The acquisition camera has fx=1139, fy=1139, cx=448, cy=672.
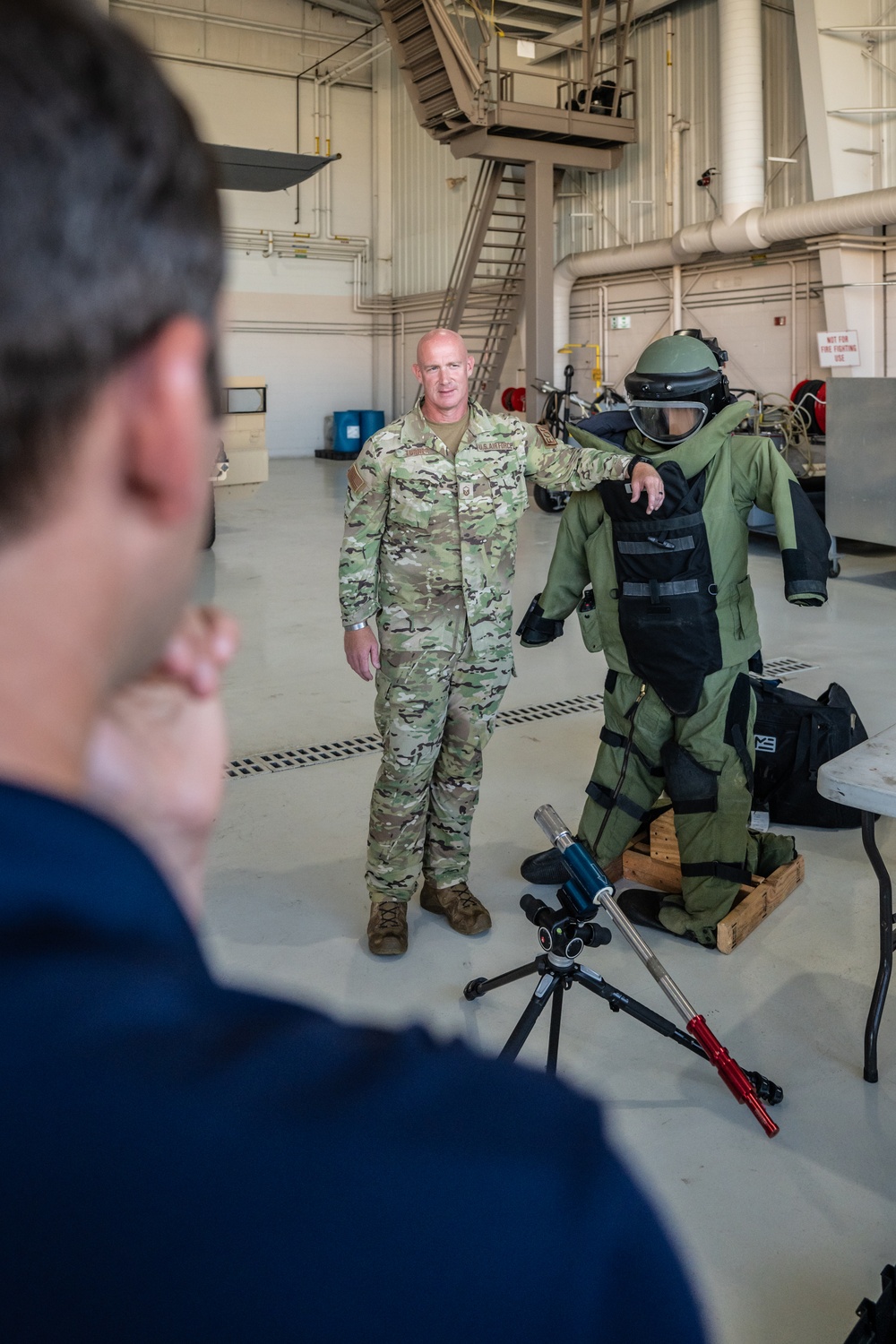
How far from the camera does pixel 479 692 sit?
11.8ft

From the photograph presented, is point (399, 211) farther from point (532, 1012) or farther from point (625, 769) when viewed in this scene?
point (532, 1012)

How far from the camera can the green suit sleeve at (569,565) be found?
3.81m

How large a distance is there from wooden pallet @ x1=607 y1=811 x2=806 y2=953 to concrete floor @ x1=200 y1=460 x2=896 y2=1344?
0.07 m

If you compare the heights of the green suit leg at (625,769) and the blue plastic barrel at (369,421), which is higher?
the blue plastic barrel at (369,421)

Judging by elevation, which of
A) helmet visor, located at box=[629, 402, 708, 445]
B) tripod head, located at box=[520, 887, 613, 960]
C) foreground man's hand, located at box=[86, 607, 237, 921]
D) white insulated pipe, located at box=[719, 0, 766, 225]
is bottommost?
tripod head, located at box=[520, 887, 613, 960]

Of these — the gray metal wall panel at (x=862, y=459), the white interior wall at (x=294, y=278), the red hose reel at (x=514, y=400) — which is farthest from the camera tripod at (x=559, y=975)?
the white interior wall at (x=294, y=278)

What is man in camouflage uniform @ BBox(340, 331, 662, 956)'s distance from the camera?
3.45 meters

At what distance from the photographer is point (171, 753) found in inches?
21.1

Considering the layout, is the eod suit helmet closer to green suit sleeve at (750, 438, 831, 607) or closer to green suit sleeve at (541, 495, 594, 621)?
green suit sleeve at (750, 438, 831, 607)

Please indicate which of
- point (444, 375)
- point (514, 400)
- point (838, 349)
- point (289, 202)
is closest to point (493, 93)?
point (514, 400)

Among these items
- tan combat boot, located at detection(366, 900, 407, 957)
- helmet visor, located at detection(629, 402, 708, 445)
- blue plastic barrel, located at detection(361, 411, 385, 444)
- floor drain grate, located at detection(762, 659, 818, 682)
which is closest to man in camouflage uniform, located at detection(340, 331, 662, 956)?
tan combat boot, located at detection(366, 900, 407, 957)

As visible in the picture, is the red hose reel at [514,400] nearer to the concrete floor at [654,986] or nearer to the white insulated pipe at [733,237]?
the white insulated pipe at [733,237]

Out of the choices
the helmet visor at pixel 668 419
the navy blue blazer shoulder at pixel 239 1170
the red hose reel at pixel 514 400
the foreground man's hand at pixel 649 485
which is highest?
the red hose reel at pixel 514 400

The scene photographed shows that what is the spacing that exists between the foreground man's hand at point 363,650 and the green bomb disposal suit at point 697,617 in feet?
2.55
